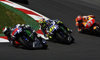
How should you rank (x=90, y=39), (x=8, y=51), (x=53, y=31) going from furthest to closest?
1. (x=90, y=39)
2. (x=53, y=31)
3. (x=8, y=51)

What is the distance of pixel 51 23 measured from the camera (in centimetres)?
930

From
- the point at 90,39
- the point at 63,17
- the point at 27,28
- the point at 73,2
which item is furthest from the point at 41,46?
the point at 73,2

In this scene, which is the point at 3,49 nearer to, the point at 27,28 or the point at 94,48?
the point at 27,28

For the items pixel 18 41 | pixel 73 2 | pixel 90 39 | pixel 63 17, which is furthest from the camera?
pixel 73 2

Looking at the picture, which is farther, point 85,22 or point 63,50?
point 85,22

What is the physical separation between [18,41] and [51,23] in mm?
1969

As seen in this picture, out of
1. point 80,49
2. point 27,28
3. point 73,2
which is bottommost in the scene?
point 80,49

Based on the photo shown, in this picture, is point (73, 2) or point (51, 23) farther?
point (73, 2)

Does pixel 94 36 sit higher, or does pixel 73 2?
pixel 73 2

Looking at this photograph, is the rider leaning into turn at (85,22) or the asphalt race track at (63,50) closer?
the asphalt race track at (63,50)

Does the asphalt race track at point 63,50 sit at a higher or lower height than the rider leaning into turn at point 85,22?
lower

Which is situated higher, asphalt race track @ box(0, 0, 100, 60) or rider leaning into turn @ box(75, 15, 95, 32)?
rider leaning into turn @ box(75, 15, 95, 32)

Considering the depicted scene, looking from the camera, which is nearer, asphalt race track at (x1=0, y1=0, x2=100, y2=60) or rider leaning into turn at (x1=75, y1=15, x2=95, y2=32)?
asphalt race track at (x1=0, y1=0, x2=100, y2=60)

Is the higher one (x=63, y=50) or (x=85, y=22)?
(x=85, y=22)
